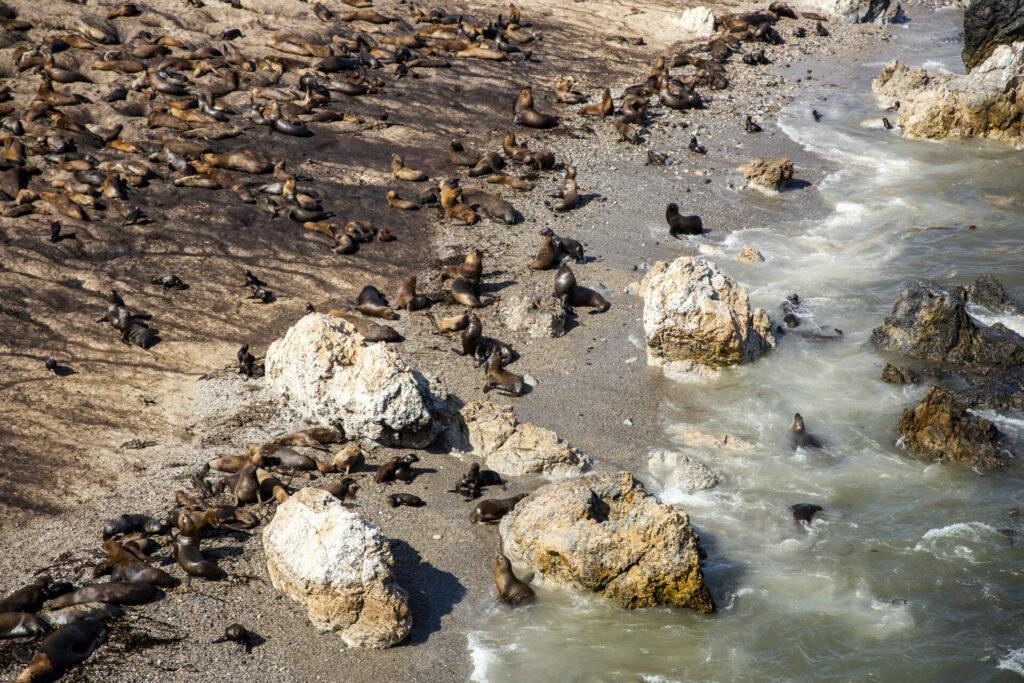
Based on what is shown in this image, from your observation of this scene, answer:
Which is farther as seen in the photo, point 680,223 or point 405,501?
point 680,223

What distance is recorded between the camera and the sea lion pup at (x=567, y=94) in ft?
71.3

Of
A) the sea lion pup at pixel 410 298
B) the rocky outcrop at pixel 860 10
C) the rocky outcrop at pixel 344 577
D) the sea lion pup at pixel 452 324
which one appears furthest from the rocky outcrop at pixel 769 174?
the rocky outcrop at pixel 860 10

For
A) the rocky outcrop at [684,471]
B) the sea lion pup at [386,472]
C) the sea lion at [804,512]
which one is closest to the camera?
the sea lion at [804,512]

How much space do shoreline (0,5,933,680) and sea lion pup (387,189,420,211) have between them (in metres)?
0.85

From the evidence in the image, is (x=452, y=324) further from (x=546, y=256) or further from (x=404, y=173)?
(x=404, y=173)

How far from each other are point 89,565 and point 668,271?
345 inches

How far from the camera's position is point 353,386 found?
999cm

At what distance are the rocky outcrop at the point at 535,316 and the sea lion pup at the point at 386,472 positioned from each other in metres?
3.96

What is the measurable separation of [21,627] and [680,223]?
1268 cm

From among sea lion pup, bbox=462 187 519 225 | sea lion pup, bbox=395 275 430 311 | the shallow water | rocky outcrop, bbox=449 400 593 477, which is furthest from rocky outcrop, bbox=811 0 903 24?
rocky outcrop, bbox=449 400 593 477

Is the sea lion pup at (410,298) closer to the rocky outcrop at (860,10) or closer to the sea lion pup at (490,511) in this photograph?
the sea lion pup at (490,511)

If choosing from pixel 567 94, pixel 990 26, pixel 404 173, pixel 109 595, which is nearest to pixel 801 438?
pixel 109 595

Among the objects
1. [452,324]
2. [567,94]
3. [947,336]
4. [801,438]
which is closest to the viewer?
[801,438]

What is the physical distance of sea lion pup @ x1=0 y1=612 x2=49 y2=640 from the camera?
7.32 meters
